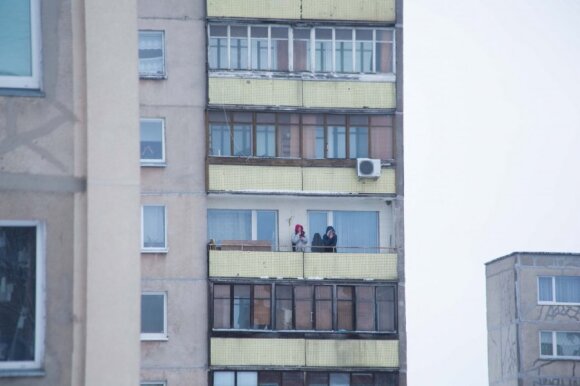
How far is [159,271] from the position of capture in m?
45.6

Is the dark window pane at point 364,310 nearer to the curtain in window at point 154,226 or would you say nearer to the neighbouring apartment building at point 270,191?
the neighbouring apartment building at point 270,191

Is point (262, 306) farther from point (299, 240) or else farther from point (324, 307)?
point (299, 240)

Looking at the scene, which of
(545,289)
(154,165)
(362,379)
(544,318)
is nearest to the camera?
(362,379)

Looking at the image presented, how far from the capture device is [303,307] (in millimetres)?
46469

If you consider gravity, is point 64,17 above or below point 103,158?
above

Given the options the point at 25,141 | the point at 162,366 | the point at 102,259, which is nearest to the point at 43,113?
the point at 25,141

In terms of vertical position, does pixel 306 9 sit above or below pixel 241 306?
above

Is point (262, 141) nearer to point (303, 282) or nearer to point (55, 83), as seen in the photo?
point (303, 282)

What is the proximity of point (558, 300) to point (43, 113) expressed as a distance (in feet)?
227

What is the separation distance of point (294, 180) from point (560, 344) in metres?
33.0

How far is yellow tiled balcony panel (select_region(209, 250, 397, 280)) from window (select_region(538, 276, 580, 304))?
3109 cm

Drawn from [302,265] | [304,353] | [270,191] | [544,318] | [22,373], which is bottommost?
[304,353]

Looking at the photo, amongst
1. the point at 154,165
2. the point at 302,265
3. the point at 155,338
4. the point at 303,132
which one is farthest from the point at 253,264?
the point at 303,132

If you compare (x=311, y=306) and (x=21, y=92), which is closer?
(x=21, y=92)
